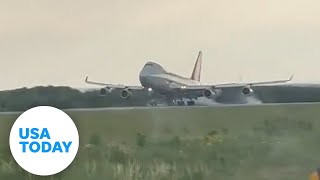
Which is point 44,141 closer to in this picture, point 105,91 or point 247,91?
point 105,91

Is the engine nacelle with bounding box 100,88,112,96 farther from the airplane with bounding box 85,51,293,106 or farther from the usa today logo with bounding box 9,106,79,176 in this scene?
the usa today logo with bounding box 9,106,79,176

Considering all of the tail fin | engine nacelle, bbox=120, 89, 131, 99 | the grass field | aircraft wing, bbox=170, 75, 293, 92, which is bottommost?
the grass field

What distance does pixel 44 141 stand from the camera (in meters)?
1.65

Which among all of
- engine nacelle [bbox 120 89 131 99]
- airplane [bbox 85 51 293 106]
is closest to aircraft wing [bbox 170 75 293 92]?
airplane [bbox 85 51 293 106]

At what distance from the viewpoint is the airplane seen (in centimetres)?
161

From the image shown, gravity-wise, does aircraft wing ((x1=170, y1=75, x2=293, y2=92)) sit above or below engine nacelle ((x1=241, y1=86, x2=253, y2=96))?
above

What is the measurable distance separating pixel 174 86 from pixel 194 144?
0.73 feet

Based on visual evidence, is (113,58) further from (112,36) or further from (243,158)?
(243,158)

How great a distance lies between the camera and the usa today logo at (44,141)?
1640 millimetres

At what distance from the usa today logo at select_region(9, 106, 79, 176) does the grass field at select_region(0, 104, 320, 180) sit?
25 mm

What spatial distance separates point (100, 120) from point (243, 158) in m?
0.54

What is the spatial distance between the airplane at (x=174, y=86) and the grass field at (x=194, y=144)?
5 centimetres

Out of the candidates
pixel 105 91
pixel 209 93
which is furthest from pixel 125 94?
pixel 209 93

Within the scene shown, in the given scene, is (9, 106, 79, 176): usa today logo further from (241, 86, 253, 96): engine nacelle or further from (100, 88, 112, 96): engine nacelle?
(241, 86, 253, 96): engine nacelle
